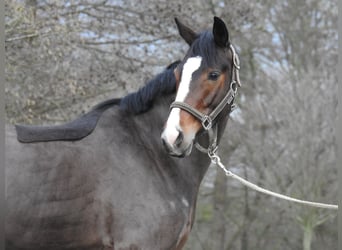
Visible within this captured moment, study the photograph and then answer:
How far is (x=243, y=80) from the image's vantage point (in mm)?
15234

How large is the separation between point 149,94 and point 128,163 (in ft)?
1.86

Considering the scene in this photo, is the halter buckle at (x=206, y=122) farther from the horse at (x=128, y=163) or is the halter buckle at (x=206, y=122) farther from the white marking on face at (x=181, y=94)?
the white marking on face at (x=181, y=94)

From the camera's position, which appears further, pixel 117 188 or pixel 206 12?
pixel 206 12

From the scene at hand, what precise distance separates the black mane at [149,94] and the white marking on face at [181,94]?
9.1 inches

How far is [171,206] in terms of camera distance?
11.7 ft

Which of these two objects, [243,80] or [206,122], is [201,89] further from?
[243,80]

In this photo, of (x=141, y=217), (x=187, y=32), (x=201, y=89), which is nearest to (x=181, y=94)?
(x=201, y=89)

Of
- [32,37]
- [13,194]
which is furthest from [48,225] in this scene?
[32,37]

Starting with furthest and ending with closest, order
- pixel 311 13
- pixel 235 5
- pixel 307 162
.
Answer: pixel 311 13 < pixel 307 162 < pixel 235 5

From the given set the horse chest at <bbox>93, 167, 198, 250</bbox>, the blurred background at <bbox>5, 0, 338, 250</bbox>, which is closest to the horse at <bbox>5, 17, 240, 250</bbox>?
the horse chest at <bbox>93, 167, 198, 250</bbox>

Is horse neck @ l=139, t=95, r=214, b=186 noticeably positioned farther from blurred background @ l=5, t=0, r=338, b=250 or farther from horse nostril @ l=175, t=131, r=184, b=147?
blurred background @ l=5, t=0, r=338, b=250

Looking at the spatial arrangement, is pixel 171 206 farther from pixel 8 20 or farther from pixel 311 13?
pixel 311 13

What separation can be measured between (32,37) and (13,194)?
5.27 m

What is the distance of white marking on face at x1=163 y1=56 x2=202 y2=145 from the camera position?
3387mm
